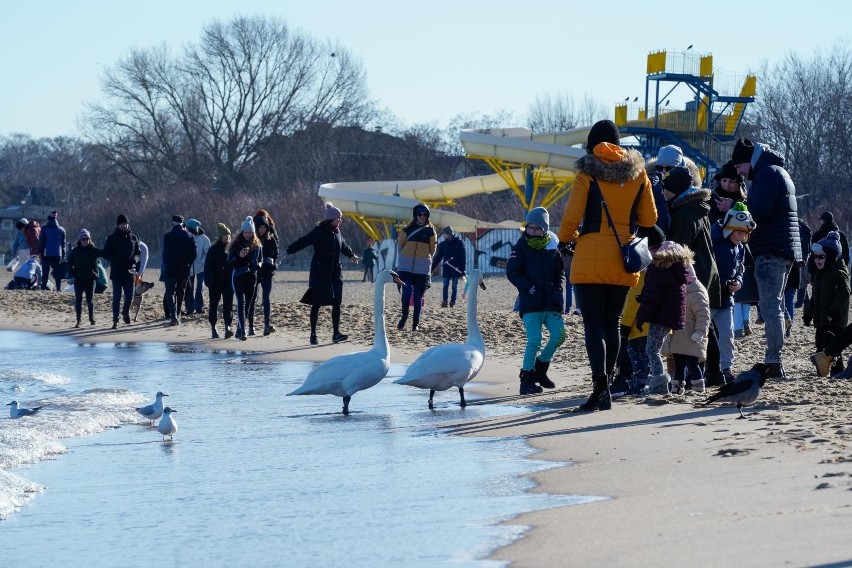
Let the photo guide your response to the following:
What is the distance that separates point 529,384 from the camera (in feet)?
37.4

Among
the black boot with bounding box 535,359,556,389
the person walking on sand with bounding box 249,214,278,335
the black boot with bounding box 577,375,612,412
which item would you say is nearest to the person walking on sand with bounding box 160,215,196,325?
the person walking on sand with bounding box 249,214,278,335

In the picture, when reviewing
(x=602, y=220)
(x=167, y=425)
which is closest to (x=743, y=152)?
(x=602, y=220)

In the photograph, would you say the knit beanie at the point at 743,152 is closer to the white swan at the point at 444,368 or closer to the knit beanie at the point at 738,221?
the knit beanie at the point at 738,221

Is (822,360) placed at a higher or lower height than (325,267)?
lower

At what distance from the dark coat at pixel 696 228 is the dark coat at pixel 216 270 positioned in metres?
9.62

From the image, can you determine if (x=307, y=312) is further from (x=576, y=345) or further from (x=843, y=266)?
(x=843, y=266)

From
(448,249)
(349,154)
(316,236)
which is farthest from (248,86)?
(316,236)

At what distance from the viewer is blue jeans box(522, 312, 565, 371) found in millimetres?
11375

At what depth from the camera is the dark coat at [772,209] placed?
10.4 metres

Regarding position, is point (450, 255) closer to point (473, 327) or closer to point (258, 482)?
point (473, 327)

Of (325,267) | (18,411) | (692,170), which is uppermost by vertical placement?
(692,170)

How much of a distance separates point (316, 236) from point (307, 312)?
652 cm

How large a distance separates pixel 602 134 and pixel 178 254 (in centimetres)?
1313

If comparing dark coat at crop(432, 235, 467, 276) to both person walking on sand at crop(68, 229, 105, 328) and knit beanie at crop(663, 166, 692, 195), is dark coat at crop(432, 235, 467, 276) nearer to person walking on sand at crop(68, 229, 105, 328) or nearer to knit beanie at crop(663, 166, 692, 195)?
person walking on sand at crop(68, 229, 105, 328)
